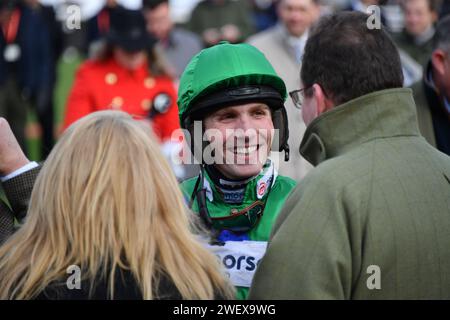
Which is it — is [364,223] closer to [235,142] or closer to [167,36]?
[235,142]

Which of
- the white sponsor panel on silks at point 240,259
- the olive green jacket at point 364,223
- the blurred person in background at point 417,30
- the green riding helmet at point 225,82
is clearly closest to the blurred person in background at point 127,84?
the green riding helmet at point 225,82

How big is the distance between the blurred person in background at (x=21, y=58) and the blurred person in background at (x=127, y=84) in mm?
4492

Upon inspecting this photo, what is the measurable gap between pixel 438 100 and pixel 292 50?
2.81 meters

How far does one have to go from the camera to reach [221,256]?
3682 millimetres

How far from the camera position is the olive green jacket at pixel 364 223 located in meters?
2.89

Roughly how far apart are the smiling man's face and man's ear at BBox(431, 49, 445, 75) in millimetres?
1465

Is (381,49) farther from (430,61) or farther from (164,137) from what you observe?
(164,137)

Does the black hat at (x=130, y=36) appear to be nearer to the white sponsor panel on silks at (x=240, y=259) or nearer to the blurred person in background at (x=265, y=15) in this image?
the white sponsor panel on silks at (x=240, y=259)

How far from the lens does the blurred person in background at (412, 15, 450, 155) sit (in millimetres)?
4879

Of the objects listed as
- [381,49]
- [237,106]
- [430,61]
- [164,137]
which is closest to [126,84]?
[164,137]

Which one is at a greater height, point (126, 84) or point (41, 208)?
point (126, 84)

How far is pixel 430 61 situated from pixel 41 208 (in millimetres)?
2825

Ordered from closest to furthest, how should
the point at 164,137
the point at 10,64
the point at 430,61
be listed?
the point at 430,61
the point at 164,137
the point at 10,64

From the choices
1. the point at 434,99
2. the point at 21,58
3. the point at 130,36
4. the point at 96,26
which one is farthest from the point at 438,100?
the point at 96,26
